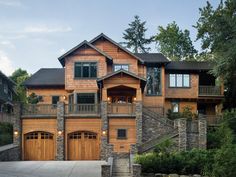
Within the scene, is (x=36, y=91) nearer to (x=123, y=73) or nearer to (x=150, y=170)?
(x=123, y=73)

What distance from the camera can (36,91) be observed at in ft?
137

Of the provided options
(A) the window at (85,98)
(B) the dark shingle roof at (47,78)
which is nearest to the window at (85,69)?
(A) the window at (85,98)

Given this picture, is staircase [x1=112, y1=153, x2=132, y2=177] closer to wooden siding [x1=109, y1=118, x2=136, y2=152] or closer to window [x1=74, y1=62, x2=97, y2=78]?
wooden siding [x1=109, y1=118, x2=136, y2=152]

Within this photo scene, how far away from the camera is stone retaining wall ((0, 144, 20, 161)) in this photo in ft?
99.4

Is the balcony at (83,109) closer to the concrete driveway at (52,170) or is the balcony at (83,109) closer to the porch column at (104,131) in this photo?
the porch column at (104,131)

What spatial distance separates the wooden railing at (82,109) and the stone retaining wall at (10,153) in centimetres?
523

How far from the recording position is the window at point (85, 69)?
1503 inches

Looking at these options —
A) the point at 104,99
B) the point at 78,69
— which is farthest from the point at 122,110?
the point at 78,69

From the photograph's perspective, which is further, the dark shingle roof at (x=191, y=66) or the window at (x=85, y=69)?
the dark shingle roof at (x=191, y=66)

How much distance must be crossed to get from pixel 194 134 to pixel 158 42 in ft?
135

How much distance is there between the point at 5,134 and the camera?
1619 inches

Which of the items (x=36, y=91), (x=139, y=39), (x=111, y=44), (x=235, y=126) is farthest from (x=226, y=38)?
(x=139, y=39)

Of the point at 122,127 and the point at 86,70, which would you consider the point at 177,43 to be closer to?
the point at 86,70

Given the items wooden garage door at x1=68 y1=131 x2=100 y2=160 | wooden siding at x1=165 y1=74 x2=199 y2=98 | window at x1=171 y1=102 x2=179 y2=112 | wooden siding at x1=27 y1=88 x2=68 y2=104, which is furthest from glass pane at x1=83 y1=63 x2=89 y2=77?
window at x1=171 y1=102 x2=179 y2=112
